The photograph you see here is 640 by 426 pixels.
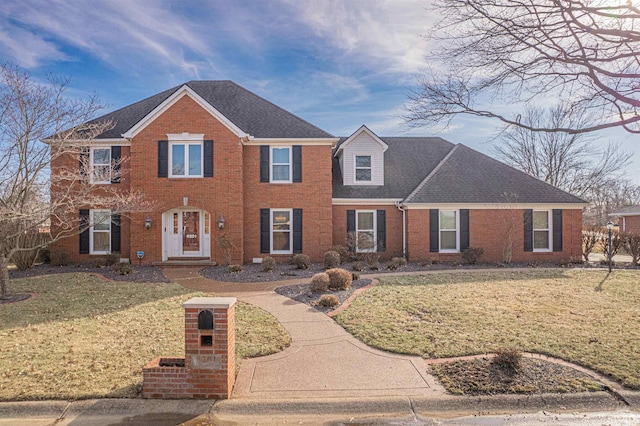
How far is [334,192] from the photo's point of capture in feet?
59.1

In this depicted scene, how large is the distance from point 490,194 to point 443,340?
12735 mm

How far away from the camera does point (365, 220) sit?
59.0 feet

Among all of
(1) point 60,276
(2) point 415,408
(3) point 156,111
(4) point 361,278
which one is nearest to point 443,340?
(2) point 415,408

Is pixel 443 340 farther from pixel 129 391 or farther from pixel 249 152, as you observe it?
pixel 249 152

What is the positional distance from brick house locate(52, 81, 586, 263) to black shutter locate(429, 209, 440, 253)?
46mm

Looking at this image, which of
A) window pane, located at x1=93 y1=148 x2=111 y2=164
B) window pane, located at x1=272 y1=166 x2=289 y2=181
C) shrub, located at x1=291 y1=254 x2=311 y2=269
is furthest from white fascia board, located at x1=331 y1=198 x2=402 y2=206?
window pane, located at x1=93 y1=148 x2=111 y2=164

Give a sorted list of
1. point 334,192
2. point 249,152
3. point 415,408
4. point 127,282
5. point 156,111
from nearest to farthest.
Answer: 1. point 415,408
2. point 127,282
3. point 156,111
4. point 249,152
5. point 334,192

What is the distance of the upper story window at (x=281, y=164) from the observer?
1689 cm

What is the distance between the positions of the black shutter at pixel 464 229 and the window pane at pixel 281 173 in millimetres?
8219

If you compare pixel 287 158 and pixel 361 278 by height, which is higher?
pixel 287 158

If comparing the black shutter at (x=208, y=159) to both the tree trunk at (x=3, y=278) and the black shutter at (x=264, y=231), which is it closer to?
the black shutter at (x=264, y=231)

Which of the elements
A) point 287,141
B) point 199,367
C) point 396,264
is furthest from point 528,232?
point 199,367

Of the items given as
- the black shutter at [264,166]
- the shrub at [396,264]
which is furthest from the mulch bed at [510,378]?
the black shutter at [264,166]

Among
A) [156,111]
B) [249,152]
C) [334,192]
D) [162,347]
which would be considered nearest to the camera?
[162,347]
